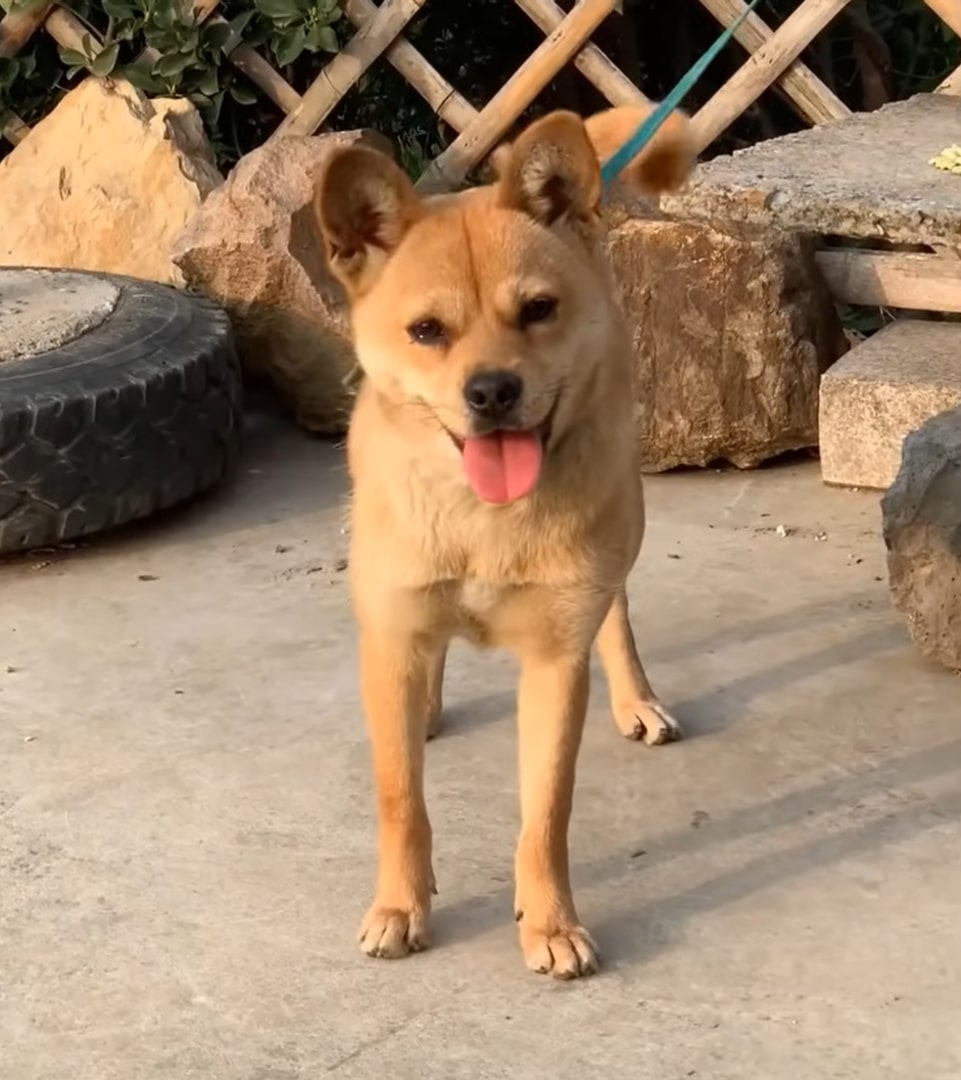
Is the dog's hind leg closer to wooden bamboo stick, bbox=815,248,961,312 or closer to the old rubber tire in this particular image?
the old rubber tire

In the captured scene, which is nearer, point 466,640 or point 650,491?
point 466,640

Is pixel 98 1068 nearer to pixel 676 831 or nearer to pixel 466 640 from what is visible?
pixel 466 640

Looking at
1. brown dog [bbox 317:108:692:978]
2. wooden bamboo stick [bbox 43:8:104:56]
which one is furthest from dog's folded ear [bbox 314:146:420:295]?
wooden bamboo stick [bbox 43:8:104:56]

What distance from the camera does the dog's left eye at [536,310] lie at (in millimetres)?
2359

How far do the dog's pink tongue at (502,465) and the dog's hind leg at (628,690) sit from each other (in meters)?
0.78

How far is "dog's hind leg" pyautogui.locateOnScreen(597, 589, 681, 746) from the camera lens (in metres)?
3.14

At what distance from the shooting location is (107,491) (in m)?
3.96

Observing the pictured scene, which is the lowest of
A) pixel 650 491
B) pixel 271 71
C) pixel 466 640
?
pixel 650 491

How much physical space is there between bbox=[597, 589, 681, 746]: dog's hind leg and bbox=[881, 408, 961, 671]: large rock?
49 cm

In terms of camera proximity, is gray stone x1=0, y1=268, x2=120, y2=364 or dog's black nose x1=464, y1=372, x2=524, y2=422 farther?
gray stone x1=0, y1=268, x2=120, y2=364

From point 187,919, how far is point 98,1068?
0.36 m

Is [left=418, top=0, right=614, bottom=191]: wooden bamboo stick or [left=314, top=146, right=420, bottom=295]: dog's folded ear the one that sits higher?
[left=314, top=146, right=420, bottom=295]: dog's folded ear

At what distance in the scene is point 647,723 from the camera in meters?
3.14

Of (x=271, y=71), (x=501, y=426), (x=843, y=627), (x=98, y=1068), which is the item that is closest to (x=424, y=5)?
(x=271, y=71)
